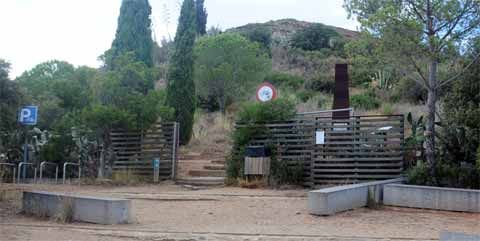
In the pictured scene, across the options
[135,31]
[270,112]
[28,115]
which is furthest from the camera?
[135,31]

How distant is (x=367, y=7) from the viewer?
46.4ft

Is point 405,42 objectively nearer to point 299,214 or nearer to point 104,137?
point 299,214

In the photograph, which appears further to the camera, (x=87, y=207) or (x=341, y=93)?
(x=341, y=93)

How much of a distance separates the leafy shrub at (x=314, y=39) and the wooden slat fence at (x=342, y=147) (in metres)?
41.1

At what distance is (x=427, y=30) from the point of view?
13.8 metres

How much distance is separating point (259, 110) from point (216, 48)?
16.2 m

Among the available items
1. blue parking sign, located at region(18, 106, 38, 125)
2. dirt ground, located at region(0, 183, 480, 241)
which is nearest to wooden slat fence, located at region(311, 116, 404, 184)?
dirt ground, located at region(0, 183, 480, 241)

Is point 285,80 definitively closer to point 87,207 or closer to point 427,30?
point 427,30

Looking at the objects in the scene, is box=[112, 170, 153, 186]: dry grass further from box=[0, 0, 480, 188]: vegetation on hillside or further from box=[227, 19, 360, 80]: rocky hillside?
box=[227, 19, 360, 80]: rocky hillside

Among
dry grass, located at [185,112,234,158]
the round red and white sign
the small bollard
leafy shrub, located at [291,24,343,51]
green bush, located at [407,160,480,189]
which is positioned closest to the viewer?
green bush, located at [407,160,480,189]

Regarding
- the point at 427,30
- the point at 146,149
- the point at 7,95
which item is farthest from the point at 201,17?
the point at 7,95

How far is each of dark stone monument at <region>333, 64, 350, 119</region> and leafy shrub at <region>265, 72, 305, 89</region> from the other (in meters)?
17.1

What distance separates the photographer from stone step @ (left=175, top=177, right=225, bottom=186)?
1661 centimetres

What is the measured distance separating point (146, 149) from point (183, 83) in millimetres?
5785
